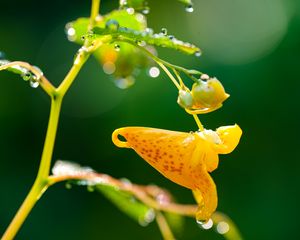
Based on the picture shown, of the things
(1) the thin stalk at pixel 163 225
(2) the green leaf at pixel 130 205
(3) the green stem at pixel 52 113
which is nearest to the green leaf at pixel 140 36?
(3) the green stem at pixel 52 113

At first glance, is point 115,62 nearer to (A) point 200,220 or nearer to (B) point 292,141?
(A) point 200,220

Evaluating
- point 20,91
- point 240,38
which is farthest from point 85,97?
point 240,38

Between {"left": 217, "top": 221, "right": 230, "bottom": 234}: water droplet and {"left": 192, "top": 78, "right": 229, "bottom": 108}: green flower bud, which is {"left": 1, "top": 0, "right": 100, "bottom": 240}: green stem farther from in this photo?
{"left": 217, "top": 221, "right": 230, "bottom": 234}: water droplet

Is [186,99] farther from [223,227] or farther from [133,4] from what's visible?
[223,227]

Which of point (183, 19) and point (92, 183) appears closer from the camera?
point (92, 183)

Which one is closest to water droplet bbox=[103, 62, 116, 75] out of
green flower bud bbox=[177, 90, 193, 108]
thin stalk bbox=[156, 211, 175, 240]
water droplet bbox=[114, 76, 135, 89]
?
water droplet bbox=[114, 76, 135, 89]

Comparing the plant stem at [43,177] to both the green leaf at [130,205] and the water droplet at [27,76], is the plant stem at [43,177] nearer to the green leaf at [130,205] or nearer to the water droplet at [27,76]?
the water droplet at [27,76]

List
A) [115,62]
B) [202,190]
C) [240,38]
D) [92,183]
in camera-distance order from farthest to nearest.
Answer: [240,38] → [115,62] → [92,183] → [202,190]
